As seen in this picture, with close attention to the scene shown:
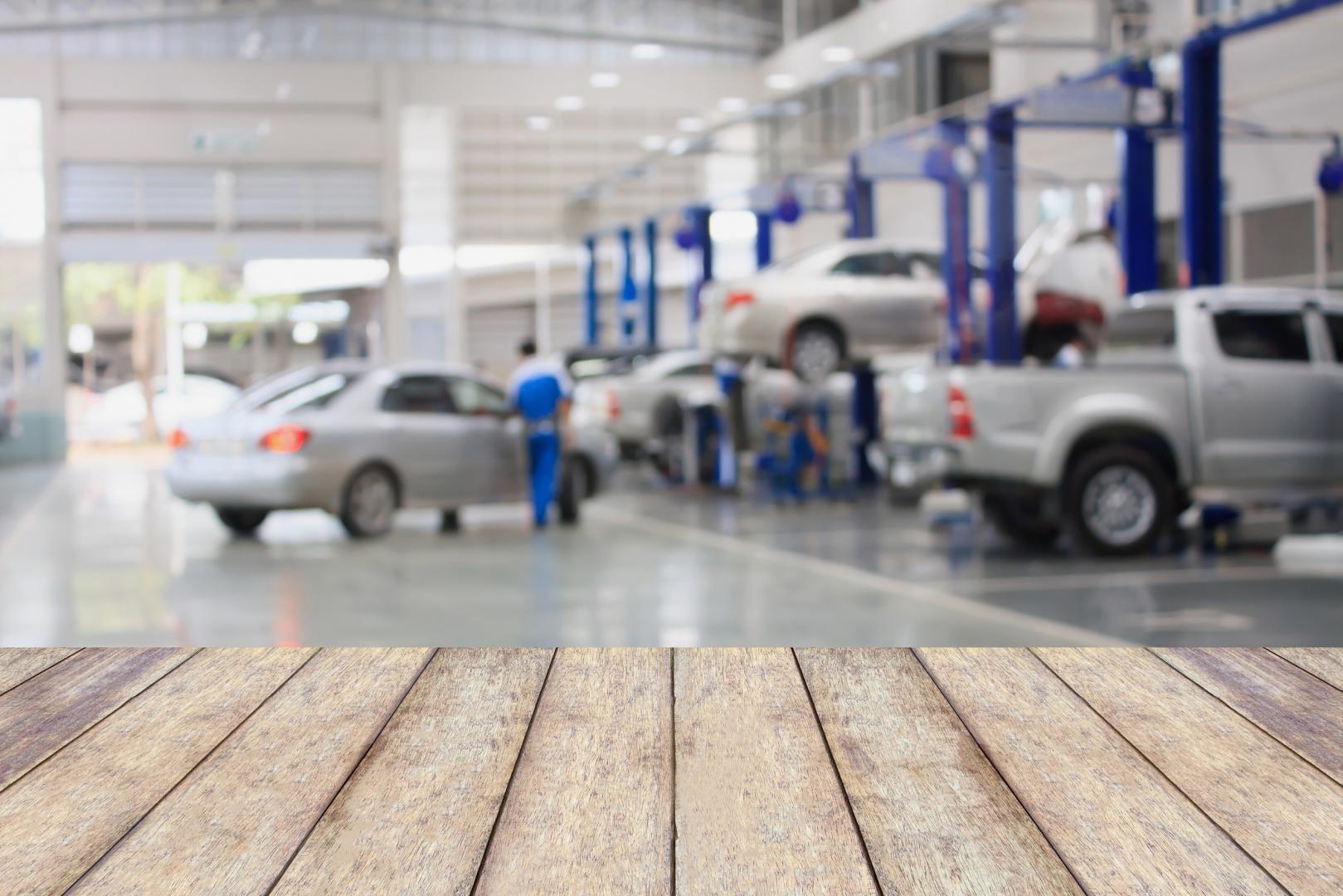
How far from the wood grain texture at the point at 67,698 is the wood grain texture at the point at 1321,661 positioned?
240cm

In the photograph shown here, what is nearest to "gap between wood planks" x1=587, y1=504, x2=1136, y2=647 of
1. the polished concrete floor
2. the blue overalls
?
the polished concrete floor

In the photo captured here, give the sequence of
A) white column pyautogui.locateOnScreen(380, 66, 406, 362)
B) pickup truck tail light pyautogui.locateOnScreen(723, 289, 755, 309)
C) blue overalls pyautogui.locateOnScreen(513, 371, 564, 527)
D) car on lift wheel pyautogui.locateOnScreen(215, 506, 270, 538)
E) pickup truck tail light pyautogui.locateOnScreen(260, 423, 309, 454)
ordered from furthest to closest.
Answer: white column pyautogui.locateOnScreen(380, 66, 406, 362) → pickup truck tail light pyautogui.locateOnScreen(723, 289, 755, 309) → blue overalls pyautogui.locateOnScreen(513, 371, 564, 527) → car on lift wheel pyautogui.locateOnScreen(215, 506, 270, 538) → pickup truck tail light pyautogui.locateOnScreen(260, 423, 309, 454)

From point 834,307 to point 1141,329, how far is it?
4829 millimetres

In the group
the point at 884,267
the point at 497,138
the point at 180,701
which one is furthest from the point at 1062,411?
the point at 497,138

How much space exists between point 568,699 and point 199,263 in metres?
25.5

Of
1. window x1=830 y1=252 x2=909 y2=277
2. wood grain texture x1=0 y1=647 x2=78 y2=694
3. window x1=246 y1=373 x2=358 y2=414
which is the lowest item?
wood grain texture x1=0 y1=647 x2=78 y2=694

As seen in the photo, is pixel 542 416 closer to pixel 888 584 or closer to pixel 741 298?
pixel 741 298

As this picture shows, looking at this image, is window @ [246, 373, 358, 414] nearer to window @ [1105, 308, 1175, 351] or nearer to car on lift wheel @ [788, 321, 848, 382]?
car on lift wheel @ [788, 321, 848, 382]

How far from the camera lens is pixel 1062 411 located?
10414 millimetres

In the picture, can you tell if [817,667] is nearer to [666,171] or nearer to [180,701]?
[180,701]

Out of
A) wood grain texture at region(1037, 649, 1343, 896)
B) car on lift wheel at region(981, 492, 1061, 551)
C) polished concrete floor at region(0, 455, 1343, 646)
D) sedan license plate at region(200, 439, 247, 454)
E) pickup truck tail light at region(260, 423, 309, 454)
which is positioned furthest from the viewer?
sedan license plate at region(200, 439, 247, 454)

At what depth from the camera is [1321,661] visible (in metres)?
3.35

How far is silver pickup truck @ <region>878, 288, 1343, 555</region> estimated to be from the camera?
1045 centimetres

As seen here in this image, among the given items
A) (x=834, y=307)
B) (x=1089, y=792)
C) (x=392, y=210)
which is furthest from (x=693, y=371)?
(x=1089, y=792)
